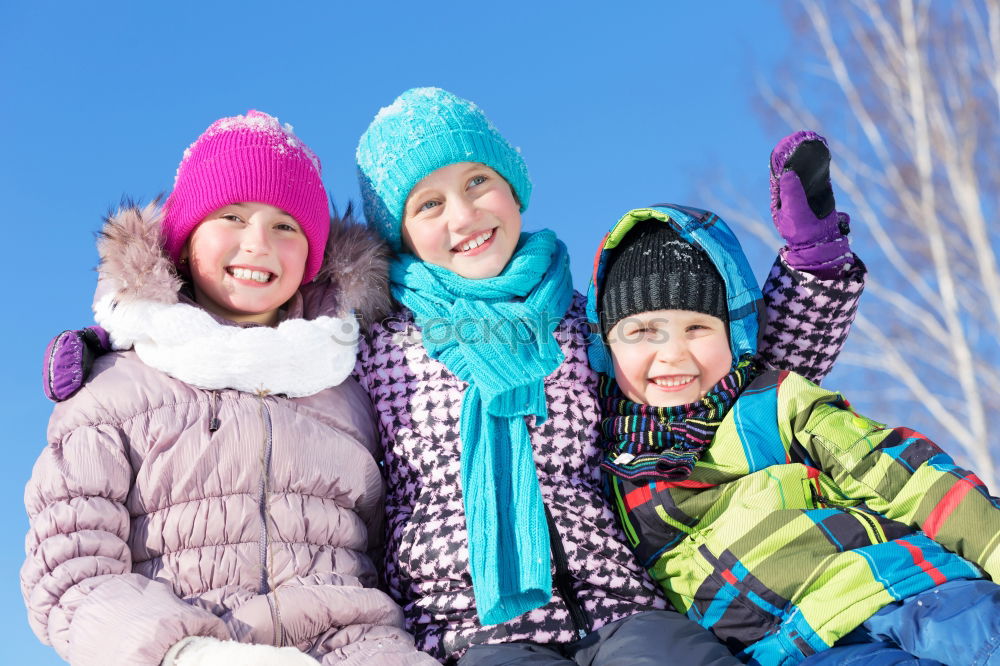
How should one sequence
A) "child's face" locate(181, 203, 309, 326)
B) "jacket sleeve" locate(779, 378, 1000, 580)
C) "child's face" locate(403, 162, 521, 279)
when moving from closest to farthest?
1. "jacket sleeve" locate(779, 378, 1000, 580)
2. "child's face" locate(181, 203, 309, 326)
3. "child's face" locate(403, 162, 521, 279)

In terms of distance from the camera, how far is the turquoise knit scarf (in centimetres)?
245

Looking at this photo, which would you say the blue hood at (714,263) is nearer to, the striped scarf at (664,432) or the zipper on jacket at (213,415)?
the striped scarf at (664,432)

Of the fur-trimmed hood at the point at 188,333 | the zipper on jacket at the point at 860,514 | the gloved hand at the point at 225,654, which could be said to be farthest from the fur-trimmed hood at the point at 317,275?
the zipper on jacket at the point at 860,514

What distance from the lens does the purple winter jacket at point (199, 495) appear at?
7.22 feet

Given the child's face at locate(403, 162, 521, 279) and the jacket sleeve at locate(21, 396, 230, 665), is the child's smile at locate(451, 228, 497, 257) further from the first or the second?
the jacket sleeve at locate(21, 396, 230, 665)

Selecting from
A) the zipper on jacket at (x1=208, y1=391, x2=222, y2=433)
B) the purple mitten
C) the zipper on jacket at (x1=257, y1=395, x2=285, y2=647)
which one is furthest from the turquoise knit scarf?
the purple mitten

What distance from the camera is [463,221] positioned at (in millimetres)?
2975

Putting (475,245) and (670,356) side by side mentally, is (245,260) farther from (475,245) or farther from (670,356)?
(670,356)

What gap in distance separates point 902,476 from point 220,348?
1.83 m

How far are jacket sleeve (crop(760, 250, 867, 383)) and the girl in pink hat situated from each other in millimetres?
1229

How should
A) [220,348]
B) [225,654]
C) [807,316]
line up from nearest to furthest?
[225,654] < [220,348] < [807,316]

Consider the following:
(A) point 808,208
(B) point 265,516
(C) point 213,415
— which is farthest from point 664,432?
(C) point 213,415

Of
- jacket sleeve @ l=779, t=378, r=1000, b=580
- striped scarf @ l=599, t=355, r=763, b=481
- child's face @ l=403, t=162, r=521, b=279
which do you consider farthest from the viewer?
child's face @ l=403, t=162, r=521, b=279

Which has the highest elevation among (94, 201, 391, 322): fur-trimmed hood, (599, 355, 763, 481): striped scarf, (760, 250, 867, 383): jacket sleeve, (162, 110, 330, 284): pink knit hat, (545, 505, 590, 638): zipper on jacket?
(162, 110, 330, 284): pink knit hat
